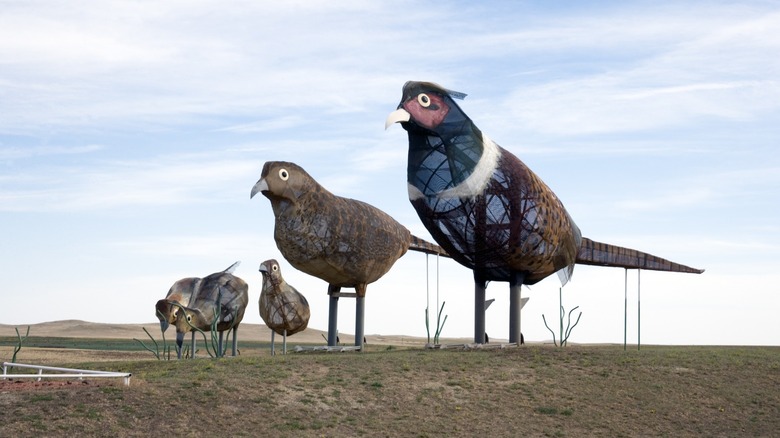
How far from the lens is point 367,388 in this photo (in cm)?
2308

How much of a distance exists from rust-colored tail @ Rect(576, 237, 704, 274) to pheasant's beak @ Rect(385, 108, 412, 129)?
8706mm

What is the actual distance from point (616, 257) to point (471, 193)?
8.36 meters

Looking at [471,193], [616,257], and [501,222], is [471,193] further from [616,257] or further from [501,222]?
[616,257]

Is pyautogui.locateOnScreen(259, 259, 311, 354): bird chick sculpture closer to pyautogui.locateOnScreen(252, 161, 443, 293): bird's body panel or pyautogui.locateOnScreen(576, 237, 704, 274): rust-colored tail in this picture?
pyautogui.locateOnScreen(252, 161, 443, 293): bird's body panel

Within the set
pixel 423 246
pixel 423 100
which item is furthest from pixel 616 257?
pixel 423 100

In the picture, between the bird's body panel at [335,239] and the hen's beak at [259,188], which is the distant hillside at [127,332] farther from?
the hen's beak at [259,188]

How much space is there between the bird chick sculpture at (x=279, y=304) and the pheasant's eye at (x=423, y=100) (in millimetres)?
7568


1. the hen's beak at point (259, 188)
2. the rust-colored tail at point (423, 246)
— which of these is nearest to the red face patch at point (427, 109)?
the hen's beak at point (259, 188)

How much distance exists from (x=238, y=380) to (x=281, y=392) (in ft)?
3.69

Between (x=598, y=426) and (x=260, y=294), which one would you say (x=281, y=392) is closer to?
(x=598, y=426)

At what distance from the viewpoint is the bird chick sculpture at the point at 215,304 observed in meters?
34.0

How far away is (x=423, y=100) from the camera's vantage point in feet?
93.4

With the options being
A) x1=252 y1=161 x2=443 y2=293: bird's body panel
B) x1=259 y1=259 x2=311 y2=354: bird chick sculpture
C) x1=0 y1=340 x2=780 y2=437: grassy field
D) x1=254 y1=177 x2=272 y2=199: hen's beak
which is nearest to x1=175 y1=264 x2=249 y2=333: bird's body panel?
x1=259 y1=259 x2=311 y2=354: bird chick sculpture

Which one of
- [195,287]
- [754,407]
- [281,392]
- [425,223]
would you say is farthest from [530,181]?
[195,287]
